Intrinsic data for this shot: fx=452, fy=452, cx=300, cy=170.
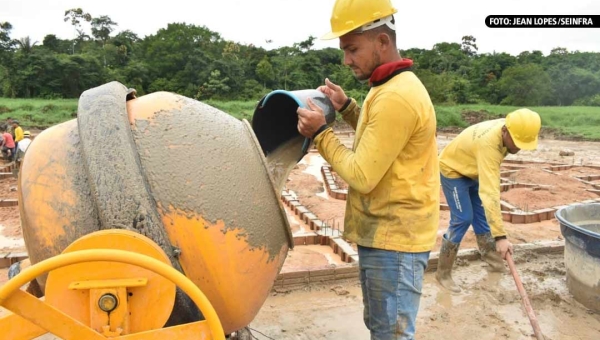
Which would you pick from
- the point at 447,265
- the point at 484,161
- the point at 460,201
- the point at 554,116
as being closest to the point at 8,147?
the point at 447,265

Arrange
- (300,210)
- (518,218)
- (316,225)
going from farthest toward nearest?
(300,210)
(518,218)
(316,225)

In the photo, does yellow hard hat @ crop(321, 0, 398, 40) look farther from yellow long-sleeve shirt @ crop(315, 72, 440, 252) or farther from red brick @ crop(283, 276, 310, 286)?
red brick @ crop(283, 276, 310, 286)

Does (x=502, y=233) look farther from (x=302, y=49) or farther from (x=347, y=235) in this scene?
(x=302, y=49)

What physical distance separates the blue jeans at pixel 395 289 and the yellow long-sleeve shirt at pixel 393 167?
53 millimetres

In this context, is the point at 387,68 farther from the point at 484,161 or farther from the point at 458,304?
the point at 458,304

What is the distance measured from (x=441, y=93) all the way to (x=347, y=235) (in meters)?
34.3

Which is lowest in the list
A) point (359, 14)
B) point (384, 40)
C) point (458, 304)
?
point (458, 304)

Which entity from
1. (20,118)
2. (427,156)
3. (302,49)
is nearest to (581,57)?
(302,49)

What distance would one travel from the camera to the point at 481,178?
3.64 m

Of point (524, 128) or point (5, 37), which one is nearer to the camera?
point (524, 128)

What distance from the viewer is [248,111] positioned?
25859 millimetres

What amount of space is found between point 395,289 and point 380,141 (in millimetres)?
660

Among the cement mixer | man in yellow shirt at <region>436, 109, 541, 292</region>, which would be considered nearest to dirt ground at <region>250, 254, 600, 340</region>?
man in yellow shirt at <region>436, 109, 541, 292</region>

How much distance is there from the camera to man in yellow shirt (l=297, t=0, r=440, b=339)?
1.80 m
